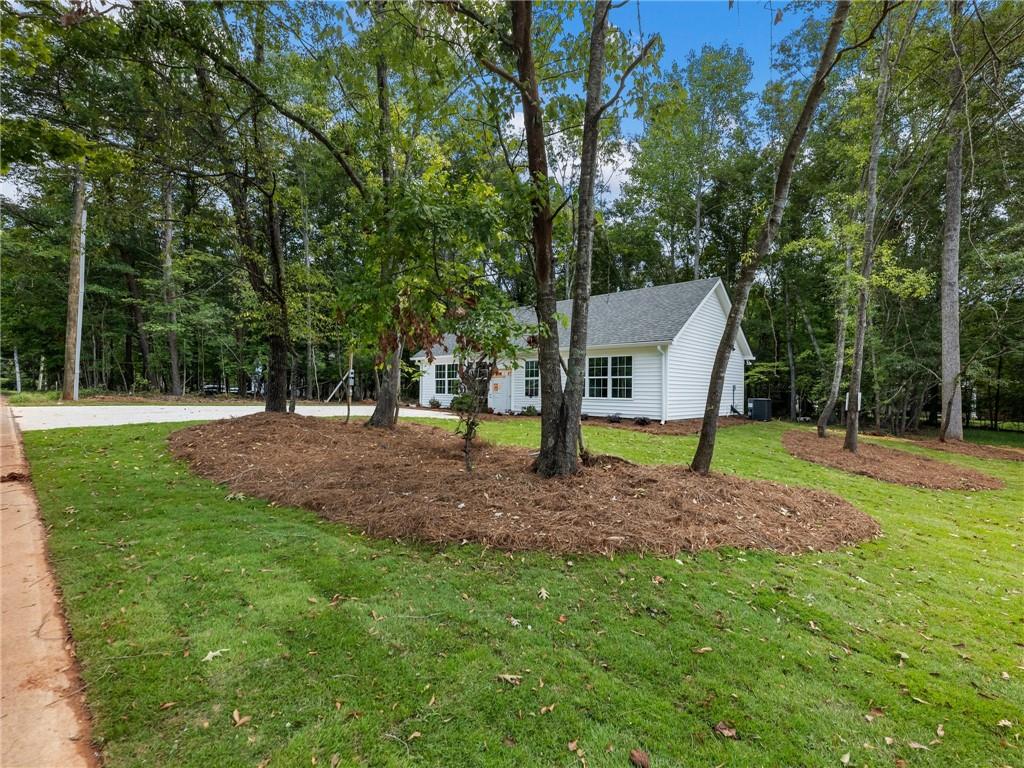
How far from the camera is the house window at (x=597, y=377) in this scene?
15078mm

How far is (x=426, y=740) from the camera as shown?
1761 millimetres

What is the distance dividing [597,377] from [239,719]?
14.2 m

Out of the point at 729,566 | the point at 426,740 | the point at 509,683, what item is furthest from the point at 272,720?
the point at 729,566

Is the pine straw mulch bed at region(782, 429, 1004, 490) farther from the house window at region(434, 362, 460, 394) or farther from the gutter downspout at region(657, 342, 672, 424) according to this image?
the house window at region(434, 362, 460, 394)

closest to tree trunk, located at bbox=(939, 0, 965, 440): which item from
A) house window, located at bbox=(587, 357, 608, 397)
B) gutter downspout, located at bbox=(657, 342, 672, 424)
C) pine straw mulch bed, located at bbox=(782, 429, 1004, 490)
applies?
pine straw mulch bed, located at bbox=(782, 429, 1004, 490)

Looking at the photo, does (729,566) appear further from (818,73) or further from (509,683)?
(818,73)

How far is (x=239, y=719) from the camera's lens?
1811 mm

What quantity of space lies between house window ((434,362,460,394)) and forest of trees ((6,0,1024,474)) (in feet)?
17.2

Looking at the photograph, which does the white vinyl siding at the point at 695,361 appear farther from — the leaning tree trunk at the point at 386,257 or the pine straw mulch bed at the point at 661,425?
the leaning tree trunk at the point at 386,257

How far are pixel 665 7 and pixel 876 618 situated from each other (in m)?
6.05

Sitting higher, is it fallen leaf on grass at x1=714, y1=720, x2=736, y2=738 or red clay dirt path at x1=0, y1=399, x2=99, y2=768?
red clay dirt path at x1=0, y1=399, x2=99, y2=768

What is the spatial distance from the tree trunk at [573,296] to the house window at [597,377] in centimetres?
1015

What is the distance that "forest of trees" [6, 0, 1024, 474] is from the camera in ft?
15.1

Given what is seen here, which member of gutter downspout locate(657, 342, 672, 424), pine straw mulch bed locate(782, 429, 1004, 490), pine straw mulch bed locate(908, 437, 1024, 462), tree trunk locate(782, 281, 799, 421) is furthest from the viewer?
tree trunk locate(782, 281, 799, 421)
